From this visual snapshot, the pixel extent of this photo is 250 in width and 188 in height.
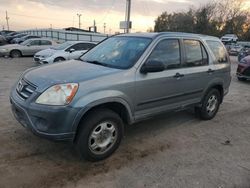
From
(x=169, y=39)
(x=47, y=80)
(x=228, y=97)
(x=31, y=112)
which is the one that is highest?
(x=169, y=39)

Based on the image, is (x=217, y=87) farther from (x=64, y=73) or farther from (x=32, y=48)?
(x=32, y=48)

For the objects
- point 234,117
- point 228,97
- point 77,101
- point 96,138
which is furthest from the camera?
point 228,97

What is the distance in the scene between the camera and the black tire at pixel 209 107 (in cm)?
547

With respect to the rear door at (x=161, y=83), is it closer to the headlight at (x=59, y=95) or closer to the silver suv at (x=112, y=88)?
the silver suv at (x=112, y=88)

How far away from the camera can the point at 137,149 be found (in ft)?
13.7

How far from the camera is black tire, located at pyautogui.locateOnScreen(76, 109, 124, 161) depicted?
3.42 metres

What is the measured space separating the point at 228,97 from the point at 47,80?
6375mm

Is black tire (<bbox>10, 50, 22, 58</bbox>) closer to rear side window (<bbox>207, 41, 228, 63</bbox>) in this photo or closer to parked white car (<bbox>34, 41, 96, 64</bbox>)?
parked white car (<bbox>34, 41, 96, 64</bbox>)

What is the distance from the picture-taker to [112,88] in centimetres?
358

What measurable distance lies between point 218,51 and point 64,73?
3.65m

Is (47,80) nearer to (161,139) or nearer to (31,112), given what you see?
(31,112)

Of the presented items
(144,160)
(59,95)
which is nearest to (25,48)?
(59,95)

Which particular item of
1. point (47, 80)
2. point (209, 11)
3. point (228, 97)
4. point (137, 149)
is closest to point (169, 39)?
point (137, 149)

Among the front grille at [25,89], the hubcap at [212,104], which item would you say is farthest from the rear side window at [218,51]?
the front grille at [25,89]
